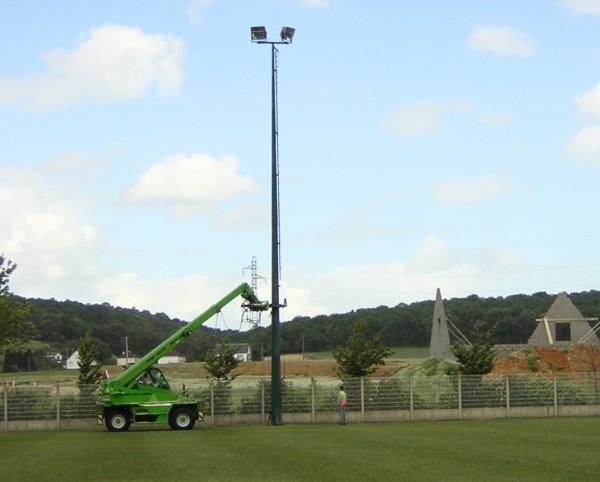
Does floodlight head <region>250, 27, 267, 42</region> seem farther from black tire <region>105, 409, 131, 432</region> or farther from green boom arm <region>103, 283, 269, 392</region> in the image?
black tire <region>105, 409, 131, 432</region>

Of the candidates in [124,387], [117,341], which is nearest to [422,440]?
[124,387]

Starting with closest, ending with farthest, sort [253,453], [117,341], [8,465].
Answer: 1. [8,465]
2. [253,453]
3. [117,341]

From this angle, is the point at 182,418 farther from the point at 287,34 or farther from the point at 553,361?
the point at 553,361

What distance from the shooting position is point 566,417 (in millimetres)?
41125

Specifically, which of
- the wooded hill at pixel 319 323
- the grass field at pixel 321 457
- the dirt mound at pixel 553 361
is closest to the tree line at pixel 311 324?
the wooded hill at pixel 319 323

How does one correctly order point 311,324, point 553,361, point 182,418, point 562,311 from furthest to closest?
point 311,324 < point 562,311 < point 553,361 < point 182,418

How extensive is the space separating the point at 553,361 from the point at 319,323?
59184 millimetres

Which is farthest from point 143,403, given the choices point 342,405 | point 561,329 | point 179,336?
point 561,329

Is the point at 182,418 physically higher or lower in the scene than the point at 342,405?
lower

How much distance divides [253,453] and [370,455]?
9.27 feet

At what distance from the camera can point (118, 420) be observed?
36125 millimetres

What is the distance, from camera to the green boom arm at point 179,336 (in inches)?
1443

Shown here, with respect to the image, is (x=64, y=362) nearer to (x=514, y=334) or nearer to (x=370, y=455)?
(x=514, y=334)

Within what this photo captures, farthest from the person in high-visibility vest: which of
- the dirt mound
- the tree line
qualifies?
the tree line
